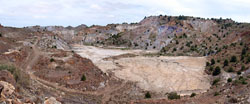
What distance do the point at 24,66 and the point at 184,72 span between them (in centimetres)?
2524

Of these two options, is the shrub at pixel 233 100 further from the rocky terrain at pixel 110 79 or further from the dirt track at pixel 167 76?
the dirt track at pixel 167 76

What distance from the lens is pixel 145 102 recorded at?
15719 mm

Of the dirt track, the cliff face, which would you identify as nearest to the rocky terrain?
the dirt track

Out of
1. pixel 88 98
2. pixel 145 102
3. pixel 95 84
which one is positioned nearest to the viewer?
pixel 145 102

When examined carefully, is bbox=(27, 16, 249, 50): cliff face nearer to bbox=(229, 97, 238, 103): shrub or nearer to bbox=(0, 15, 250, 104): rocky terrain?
bbox=(0, 15, 250, 104): rocky terrain

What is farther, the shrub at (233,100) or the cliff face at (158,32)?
the cliff face at (158,32)

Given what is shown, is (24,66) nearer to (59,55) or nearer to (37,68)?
(37,68)

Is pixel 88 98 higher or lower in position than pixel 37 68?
lower

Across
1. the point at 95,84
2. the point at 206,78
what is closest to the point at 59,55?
the point at 95,84

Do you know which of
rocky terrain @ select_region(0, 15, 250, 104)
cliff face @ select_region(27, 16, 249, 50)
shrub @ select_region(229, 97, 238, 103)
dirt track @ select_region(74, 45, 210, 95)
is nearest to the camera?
rocky terrain @ select_region(0, 15, 250, 104)

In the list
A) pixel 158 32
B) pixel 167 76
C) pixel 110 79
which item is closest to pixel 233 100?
pixel 110 79

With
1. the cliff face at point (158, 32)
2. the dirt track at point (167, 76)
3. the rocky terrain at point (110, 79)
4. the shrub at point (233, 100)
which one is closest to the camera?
the rocky terrain at point (110, 79)

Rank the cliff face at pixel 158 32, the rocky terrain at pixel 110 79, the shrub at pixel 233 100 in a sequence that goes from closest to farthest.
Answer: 1. the rocky terrain at pixel 110 79
2. the shrub at pixel 233 100
3. the cliff face at pixel 158 32

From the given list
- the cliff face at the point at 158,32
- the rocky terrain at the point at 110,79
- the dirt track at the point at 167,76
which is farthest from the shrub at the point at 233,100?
the cliff face at the point at 158,32
